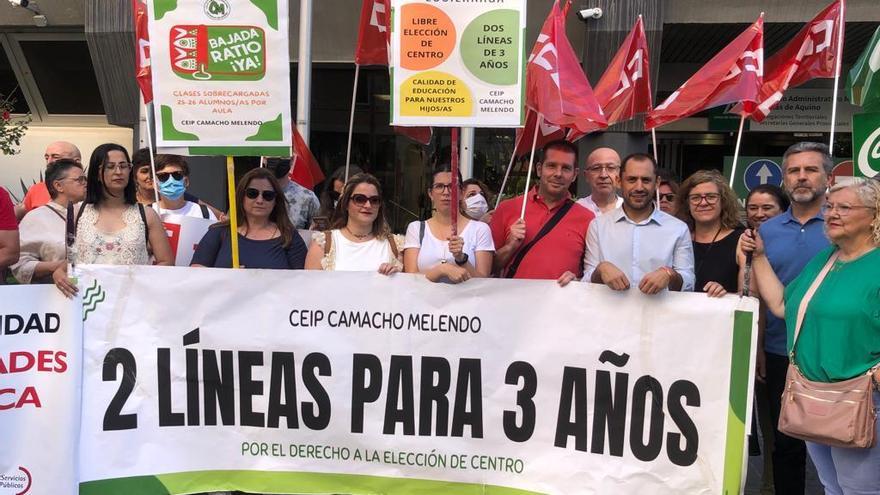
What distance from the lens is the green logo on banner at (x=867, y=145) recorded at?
411cm

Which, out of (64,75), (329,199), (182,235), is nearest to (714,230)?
(329,199)

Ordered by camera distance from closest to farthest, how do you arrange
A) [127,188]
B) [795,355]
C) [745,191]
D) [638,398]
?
1. [795,355]
2. [638,398]
3. [127,188]
4. [745,191]

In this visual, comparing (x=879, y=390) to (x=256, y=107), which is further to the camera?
(x=256, y=107)

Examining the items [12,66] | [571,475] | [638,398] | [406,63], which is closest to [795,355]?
[638,398]

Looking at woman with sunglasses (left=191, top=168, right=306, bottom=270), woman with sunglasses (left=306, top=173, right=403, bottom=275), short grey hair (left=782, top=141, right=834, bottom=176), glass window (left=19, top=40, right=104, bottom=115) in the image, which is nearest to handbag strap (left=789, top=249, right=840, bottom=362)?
short grey hair (left=782, top=141, right=834, bottom=176)

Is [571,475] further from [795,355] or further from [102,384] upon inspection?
[102,384]

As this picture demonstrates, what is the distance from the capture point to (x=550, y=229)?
4328 millimetres

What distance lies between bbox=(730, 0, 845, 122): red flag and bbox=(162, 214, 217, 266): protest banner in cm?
375

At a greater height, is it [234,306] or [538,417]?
[234,306]

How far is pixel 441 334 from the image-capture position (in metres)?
3.88

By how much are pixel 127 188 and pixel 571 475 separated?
2740mm

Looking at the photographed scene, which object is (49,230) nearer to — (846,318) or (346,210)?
(346,210)

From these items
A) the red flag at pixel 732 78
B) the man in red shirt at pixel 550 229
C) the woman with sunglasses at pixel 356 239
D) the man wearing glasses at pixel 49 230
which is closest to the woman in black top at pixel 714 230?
the man in red shirt at pixel 550 229

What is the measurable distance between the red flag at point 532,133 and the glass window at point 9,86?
30.4 feet
